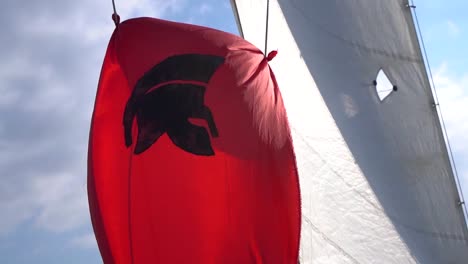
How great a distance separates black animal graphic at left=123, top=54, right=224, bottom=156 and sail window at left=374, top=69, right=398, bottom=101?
2.72m

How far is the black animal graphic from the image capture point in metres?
7.86

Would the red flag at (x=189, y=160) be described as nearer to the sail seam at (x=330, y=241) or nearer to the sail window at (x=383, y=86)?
the sail seam at (x=330, y=241)

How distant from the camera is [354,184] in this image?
381 inches

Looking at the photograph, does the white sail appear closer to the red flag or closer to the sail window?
the sail window

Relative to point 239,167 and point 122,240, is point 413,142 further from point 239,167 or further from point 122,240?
point 122,240

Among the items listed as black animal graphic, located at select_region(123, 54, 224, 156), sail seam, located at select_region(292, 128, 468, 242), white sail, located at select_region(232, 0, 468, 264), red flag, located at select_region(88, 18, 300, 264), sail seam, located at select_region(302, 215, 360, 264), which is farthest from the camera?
sail seam, located at select_region(292, 128, 468, 242)

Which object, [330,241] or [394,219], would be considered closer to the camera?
[330,241]

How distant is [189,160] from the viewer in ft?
25.6

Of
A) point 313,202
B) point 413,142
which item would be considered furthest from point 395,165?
point 313,202

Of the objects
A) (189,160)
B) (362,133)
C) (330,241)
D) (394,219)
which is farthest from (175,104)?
(394,219)

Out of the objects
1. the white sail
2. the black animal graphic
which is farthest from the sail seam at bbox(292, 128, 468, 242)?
the black animal graphic

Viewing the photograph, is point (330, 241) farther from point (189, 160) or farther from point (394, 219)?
point (189, 160)

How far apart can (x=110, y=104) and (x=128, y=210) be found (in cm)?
96

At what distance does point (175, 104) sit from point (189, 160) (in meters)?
0.50
